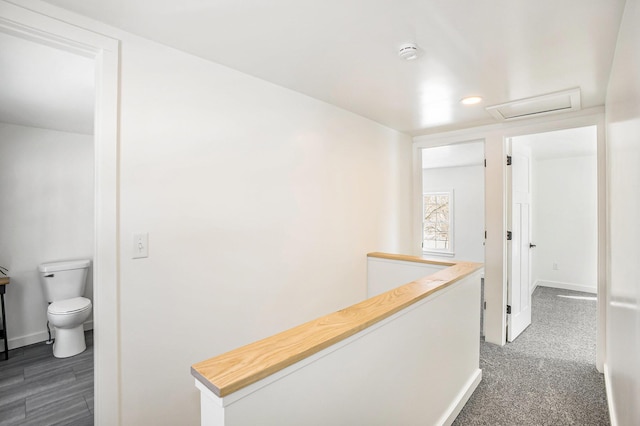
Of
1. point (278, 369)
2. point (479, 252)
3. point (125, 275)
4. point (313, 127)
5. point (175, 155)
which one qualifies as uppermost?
point (313, 127)

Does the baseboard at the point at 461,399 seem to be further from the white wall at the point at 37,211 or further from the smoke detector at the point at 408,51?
the white wall at the point at 37,211

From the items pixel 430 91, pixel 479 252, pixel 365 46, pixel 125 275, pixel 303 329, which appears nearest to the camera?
pixel 303 329

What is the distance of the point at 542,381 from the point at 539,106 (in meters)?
2.19

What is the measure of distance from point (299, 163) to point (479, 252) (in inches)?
205

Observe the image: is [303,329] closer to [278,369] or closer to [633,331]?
[278,369]

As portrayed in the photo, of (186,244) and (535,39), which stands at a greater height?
(535,39)

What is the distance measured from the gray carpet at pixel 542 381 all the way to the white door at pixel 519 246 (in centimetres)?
21

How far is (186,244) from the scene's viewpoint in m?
1.70

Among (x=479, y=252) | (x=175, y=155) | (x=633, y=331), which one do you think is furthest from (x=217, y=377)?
(x=479, y=252)

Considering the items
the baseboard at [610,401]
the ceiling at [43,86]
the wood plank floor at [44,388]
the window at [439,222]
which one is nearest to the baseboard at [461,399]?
the baseboard at [610,401]

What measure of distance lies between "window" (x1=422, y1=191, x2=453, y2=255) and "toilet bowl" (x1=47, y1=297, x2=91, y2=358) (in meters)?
5.89

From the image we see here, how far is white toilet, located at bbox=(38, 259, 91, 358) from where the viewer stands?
2.81m

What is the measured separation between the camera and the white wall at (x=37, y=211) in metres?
3.04

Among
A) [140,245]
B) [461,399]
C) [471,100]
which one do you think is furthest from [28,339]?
Result: [471,100]
